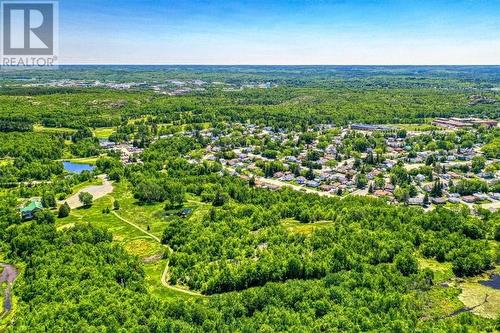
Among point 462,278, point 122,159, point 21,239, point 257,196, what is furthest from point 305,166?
point 21,239

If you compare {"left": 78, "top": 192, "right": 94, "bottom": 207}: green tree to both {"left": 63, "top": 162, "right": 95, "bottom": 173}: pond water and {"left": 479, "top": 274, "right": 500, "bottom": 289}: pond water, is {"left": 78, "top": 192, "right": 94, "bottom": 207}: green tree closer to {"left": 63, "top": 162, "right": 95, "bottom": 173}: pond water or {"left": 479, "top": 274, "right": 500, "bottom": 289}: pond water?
{"left": 63, "top": 162, "right": 95, "bottom": 173}: pond water

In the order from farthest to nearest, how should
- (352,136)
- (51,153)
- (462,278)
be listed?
(352,136), (51,153), (462,278)

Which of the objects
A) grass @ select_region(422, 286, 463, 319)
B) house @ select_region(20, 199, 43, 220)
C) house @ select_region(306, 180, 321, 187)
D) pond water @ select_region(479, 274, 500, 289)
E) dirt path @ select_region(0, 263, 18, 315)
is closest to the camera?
grass @ select_region(422, 286, 463, 319)

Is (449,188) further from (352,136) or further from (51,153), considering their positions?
(51,153)

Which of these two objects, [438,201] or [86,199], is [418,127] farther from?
[86,199]

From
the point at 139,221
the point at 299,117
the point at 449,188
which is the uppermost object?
the point at 299,117

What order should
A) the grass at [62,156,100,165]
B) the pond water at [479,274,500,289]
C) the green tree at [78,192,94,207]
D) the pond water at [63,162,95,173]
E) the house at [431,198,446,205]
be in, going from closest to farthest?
the pond water at [479,274,500,289], the house at [431,198,446,205], the green tree at [78,192,94,207], the pond water at [63,162,95,173], the grass at [62,156,100,165]

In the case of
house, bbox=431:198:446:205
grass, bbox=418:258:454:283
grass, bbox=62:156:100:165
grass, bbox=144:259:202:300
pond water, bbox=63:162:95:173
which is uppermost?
house, bbox=431:198:446:205

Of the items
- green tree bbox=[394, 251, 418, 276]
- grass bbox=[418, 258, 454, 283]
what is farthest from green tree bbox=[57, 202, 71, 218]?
grass bbox=[418, 258, 454, 283]
